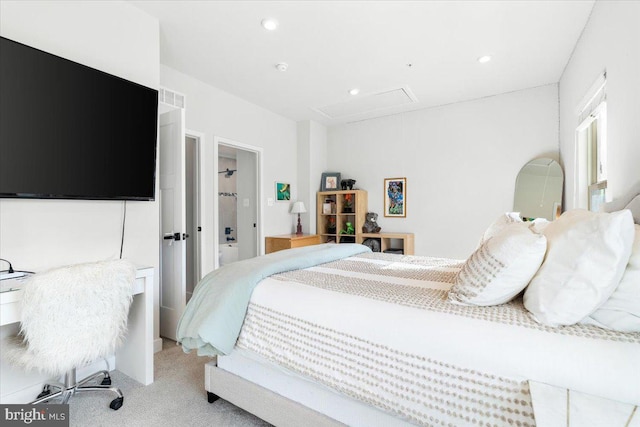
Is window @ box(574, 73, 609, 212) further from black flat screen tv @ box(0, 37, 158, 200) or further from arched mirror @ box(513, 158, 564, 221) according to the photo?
black flat screen tv @ box(0, 37, 158, 200)

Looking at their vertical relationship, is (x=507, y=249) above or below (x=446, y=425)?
above

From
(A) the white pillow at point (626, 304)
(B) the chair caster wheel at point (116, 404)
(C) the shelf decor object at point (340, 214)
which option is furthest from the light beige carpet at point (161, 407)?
(C) the shelf decor object at point (340, 214)

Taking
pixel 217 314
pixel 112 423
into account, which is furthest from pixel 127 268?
pixel 112 423

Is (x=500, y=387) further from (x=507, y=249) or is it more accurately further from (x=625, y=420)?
(x=507, y=249)

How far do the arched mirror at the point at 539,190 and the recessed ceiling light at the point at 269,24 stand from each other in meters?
3.35

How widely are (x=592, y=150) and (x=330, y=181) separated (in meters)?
3.32

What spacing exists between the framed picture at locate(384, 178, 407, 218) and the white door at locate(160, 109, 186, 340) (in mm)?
3118

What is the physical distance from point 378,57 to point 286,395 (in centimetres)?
297

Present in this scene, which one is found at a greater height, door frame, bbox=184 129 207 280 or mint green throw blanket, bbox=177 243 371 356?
door frame, bbox=184 129 207 280

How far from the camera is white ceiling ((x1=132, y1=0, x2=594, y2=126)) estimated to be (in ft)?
7.55

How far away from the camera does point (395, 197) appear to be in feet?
15.5

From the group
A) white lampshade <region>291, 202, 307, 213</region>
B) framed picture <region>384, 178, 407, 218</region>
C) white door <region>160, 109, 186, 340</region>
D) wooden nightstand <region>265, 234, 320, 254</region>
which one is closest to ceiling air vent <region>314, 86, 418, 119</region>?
framed picture <region>384, 178, 407, 218</region>

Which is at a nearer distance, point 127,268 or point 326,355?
point 326,355

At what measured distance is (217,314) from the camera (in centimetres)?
152
